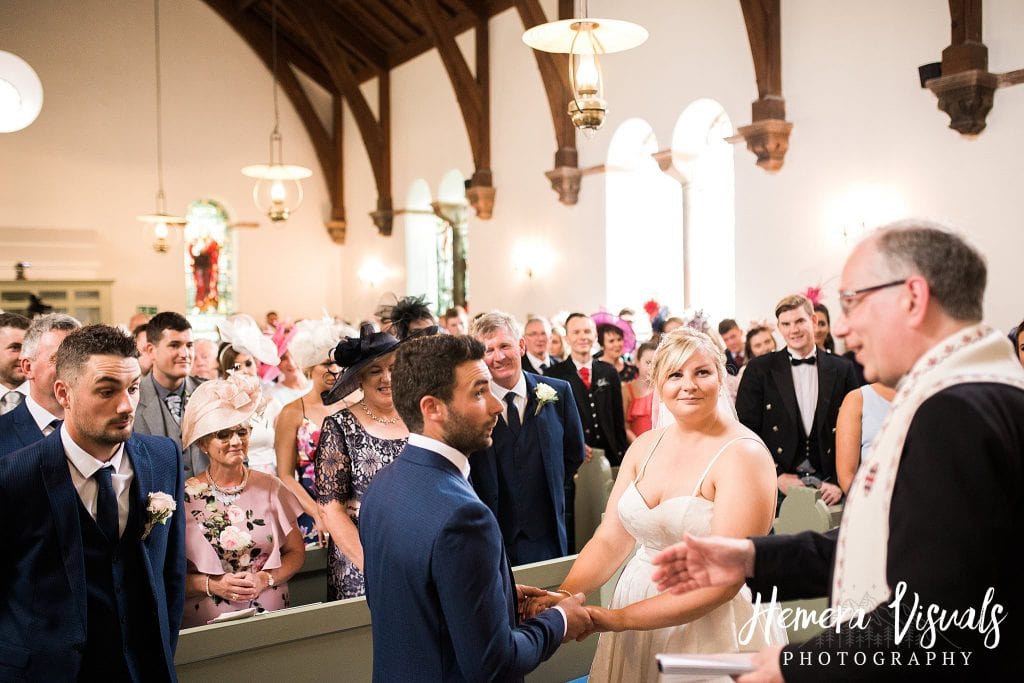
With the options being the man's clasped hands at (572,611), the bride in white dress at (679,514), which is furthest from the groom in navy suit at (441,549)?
the bride in white dress at (679,514)

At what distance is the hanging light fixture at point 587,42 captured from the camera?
5.58 metres

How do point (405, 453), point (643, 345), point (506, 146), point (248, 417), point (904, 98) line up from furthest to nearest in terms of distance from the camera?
point (506, 146) < point (904, 98) < point (643, 345) < point (248, 417) < point (405, 453)

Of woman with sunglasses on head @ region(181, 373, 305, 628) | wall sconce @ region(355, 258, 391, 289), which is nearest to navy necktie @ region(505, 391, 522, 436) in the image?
woman with sunglasses on head @ region(181, 373, 305, 628)

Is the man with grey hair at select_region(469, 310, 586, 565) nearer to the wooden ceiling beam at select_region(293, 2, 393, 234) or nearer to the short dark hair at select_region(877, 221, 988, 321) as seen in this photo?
the short dark hair at select_region(877, 221, 988, 321)

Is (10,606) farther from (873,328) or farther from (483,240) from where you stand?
(483,240)

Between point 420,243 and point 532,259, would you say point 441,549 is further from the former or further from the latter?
point 420,243

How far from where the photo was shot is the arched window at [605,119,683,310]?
36.3 ft

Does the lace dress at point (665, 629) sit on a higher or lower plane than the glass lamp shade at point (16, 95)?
lower

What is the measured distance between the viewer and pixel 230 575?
286cm

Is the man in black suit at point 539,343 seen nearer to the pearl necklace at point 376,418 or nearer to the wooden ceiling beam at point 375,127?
the pearl necklace at point 376,418

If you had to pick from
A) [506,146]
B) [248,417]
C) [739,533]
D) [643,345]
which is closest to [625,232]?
[506,146]

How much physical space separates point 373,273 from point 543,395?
13515 millimetres

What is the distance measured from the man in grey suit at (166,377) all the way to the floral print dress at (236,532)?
1193 millimetres

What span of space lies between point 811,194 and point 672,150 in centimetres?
208
